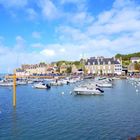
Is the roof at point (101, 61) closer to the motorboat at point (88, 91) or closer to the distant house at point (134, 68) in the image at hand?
the distant house at point (134, 68)

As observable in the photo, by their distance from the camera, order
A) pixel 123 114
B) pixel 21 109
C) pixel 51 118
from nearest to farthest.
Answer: pixel 51 118 < pixel 123 114 < pixel 21 109

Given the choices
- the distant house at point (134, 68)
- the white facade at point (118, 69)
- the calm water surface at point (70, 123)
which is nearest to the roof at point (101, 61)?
the white facade at point (118, 69)

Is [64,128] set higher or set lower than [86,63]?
lower

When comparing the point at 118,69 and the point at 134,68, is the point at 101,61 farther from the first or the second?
the point at 134,68

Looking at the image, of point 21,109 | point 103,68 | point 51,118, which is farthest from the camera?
point 103,68

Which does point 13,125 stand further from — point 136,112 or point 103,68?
point 103,68

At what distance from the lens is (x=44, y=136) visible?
29.0 metres

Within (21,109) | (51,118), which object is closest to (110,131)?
(51,118)

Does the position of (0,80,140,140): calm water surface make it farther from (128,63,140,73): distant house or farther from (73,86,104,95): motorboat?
(128,63,140,73): distant house

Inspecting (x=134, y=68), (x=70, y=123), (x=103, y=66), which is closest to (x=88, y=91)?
(x=70, y=123)

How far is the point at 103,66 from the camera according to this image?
6545 inches

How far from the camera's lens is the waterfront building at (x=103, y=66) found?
164m

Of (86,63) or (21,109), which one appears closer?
(21,109)

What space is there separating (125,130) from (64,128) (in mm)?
6732
